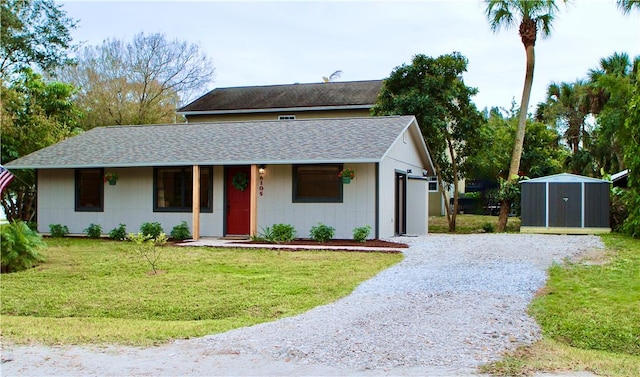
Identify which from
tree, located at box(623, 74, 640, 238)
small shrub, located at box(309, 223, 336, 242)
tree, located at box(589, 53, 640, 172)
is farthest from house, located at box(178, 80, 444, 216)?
small shrub, located at box(309, 223, 336, 242)

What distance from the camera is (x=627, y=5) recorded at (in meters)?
19.4

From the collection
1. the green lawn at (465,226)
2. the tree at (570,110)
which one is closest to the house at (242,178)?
the green lawn at (465,226)

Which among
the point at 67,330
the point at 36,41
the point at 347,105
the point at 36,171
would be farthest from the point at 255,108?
the point at 67,330

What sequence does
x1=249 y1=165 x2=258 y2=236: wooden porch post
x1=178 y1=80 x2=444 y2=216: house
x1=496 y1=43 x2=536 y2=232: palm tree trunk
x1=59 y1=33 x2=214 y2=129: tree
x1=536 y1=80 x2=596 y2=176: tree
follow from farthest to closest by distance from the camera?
x1=59 y1=33 x2=214 y2=129: tree, x1=536 y1=80 x2=596 y2=176: tree, x1=178 y1=80 x2=444 y2=216: house, x1=496 y1=43 x2=536 y2=232: palm tree trunk, x1=249 y1=165 x2=258 y2=236: wooden porch post

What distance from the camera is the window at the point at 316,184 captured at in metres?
16.3

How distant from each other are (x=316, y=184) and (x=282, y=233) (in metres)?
1.72

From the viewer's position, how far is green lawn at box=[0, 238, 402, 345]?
23.5 feet

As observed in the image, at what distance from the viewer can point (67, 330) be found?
7.03 metres

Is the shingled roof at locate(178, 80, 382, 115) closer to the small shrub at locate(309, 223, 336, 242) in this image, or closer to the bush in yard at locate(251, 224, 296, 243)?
the small shrub at locate(309, 223, 336, 242)

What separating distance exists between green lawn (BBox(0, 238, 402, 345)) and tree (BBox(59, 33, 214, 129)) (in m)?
20.5

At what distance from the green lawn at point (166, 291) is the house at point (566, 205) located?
763 centimetres

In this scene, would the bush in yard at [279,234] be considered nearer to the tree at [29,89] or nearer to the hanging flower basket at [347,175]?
the hanging flower basket at [347,175]

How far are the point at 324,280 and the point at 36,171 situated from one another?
42.0ft

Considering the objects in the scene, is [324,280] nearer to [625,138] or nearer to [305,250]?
[305,250]
